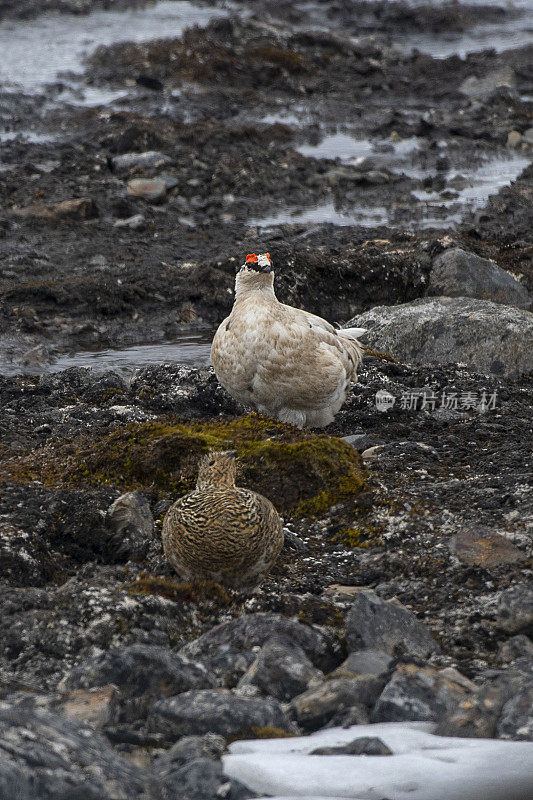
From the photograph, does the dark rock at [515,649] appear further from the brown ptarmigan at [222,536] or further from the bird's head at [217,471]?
the bird's head at [217,471]

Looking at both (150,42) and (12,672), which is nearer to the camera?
(12,672)

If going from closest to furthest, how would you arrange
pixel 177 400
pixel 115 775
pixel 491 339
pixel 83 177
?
pixel 115 775
pixel 177 400
pixel 491 339
pixel 83 177

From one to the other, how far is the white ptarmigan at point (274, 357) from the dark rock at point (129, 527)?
195 centimetres

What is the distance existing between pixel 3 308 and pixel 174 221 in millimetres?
4729

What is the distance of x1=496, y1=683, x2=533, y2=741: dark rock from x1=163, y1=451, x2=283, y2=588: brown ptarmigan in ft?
5.94

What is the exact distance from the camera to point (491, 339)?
1077 cm

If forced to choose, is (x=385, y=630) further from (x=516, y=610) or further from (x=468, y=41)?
(x=468, y=41)

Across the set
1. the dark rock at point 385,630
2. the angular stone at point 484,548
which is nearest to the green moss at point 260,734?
the dark rock at point 385,630

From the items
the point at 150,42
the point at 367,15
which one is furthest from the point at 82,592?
the point at 367,15

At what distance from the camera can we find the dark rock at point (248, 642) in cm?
487

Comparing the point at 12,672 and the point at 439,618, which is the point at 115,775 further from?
the point at 439,618

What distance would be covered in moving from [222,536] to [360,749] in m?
1.69

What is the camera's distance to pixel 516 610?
5102mm

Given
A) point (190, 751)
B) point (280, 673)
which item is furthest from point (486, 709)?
point (190, 751)
